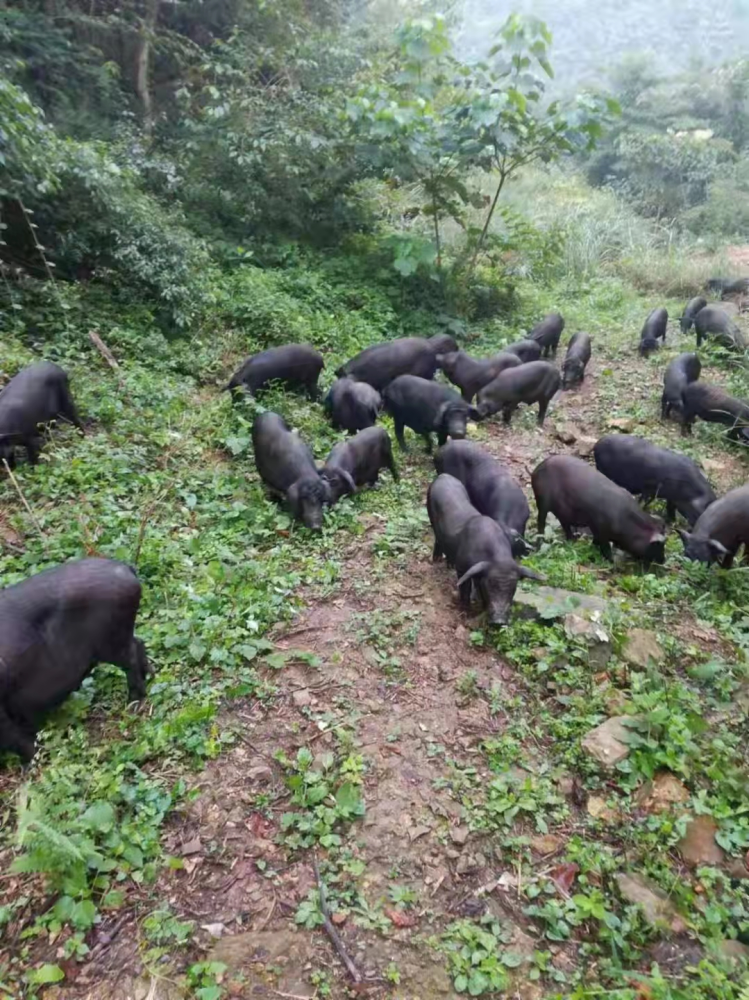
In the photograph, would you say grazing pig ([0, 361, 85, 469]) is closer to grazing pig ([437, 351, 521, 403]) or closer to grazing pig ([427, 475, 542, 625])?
grazing pig ([427, 475, 542, 625])

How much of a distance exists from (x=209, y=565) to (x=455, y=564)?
5.96 ft

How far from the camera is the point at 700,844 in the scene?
11.3 ft

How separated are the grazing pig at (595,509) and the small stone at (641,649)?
1306 mm

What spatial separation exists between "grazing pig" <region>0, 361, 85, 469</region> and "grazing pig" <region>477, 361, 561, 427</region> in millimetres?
4536

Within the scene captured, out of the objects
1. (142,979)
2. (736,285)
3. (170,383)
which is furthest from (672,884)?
(736,285)

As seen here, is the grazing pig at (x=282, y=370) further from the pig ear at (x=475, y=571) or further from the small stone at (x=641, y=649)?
the small stone at (x=641, y=649)

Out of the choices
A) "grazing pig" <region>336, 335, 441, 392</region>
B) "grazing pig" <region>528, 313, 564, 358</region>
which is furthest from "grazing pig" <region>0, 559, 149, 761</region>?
"grazing pig" <region>528, 313, 564, 358</region>

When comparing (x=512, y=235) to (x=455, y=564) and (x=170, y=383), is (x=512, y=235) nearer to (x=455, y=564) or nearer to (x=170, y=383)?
(x=170, y=383)

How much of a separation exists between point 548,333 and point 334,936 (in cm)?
962

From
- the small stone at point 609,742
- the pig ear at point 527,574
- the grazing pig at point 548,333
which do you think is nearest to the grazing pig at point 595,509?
the pig ear at point 527,574

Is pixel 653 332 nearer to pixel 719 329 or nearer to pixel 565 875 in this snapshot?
pixel 719 329

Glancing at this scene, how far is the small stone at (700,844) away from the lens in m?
3.41

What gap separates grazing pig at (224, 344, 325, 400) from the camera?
27.5 feet

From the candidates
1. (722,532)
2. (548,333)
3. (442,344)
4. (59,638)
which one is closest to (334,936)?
(59,638)
